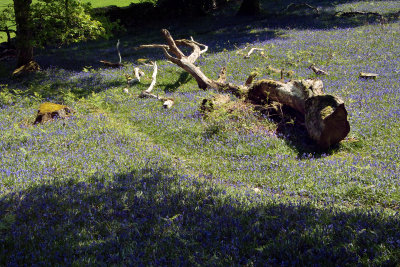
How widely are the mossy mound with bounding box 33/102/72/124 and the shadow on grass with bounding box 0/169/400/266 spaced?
532 centimetres

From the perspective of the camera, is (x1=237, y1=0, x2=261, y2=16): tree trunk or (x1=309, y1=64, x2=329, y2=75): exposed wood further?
(x1=237, y1=0, x2=261, y2=16): tree trunk

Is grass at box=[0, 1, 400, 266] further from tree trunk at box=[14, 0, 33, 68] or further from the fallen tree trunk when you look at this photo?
tree trunk at box=[14, 0, 33, 68]

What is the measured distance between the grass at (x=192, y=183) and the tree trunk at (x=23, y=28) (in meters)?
4.32

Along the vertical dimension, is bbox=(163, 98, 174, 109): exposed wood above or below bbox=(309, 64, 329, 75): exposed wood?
above

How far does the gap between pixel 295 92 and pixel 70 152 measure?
6183 mm

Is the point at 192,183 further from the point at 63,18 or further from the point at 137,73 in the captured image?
the point at 63,18

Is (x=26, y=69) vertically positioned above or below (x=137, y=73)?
above

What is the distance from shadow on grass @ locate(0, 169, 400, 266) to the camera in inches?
170

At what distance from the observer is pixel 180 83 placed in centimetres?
1562

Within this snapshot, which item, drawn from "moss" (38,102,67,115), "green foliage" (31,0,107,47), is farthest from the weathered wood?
"green foliage" (31,0,107,47)

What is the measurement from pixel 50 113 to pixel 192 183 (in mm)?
6724

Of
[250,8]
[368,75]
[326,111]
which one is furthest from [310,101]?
[250,8]

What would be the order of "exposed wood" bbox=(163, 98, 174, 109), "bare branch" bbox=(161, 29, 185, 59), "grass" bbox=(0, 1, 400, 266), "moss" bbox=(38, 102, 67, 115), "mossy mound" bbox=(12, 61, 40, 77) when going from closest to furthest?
"grass" bbox=(0, 1, 400, 266) < "moss" bbox=(38, 102, 67, 115) < "exposed wood" bbox=(163, 98, 174, 109) < "bare branch" bbox=(161, 29, 185, 59) < "mossy mound" bbox=(12, 61, 40, 77)

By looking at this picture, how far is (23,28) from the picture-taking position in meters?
17.2
